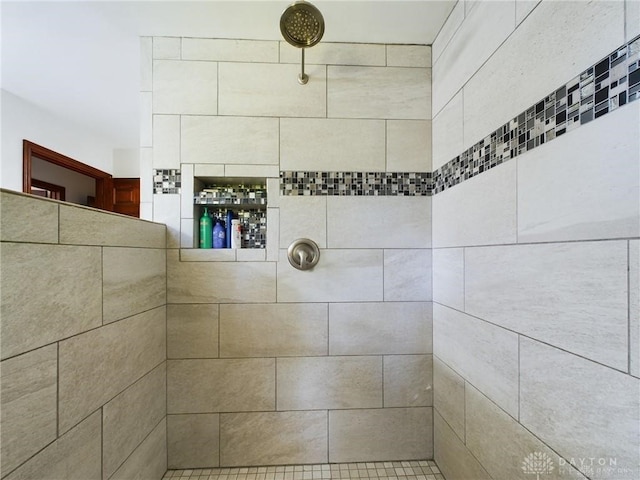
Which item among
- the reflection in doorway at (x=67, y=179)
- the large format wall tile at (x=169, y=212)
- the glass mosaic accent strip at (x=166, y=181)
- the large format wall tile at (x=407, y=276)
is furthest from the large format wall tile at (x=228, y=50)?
the reflection in doorway at (x=67, y=179)

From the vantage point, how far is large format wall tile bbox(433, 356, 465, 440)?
44.9 inches

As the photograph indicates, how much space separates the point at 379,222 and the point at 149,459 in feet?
5.08

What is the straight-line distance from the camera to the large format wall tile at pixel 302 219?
4.58 feet

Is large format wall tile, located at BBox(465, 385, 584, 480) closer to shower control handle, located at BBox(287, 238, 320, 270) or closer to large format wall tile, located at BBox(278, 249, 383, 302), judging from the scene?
large format wall tile, located at BBox(278, 249, 383, 302)

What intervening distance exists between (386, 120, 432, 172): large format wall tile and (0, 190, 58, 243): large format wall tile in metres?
1.35

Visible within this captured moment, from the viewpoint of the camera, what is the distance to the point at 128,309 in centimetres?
108

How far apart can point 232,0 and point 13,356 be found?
1489mm

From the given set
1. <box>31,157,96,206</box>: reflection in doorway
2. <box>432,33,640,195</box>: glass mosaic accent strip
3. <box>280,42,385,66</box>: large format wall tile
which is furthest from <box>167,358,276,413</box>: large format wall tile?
<box>31,157,96,206</box>: reflection in doorway

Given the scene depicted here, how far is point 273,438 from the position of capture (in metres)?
1.36

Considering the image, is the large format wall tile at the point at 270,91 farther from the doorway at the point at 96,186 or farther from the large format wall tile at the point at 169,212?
the doorway at the point at 96,186

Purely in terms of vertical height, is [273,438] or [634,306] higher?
[634,306]

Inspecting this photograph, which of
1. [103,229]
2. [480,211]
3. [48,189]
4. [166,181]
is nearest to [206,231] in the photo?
[166,181]

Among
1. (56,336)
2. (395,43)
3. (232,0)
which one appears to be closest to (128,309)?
(56,336)

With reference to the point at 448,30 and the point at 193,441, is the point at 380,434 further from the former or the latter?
the point at 448,30
